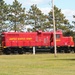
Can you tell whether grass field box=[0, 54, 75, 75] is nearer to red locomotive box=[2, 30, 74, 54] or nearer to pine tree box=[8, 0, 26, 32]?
red locomotive box=[2, 30, 74, 54]

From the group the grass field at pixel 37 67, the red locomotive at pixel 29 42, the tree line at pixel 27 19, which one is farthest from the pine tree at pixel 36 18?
the grass field at pixel 37 67

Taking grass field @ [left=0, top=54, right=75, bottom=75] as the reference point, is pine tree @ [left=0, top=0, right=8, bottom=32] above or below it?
above

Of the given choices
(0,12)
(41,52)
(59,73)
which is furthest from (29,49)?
(59,73)

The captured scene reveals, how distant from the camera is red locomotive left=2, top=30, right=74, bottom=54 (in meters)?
57.8

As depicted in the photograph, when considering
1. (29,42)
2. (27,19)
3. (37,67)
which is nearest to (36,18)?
(27,19)

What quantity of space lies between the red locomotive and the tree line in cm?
2186

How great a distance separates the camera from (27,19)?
9162cm

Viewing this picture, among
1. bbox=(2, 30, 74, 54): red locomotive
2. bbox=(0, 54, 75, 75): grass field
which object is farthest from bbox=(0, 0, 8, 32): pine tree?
bbox=(0, 54, 75, 75): grass field

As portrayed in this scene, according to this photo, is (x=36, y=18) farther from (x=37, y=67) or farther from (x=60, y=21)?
(x=37, y=67)

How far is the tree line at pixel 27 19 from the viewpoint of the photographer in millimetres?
85688

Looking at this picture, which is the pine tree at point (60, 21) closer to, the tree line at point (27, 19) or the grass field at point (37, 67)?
the tree line at point (27, 19)

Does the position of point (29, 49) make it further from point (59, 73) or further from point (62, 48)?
point (59, 73)

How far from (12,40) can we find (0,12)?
2775cm

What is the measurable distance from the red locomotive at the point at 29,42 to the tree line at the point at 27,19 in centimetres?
2186
